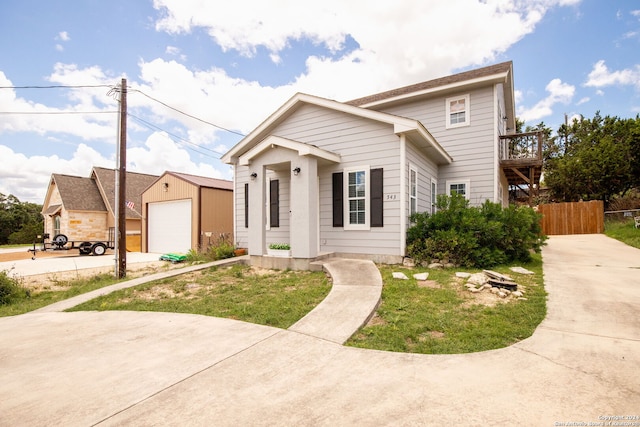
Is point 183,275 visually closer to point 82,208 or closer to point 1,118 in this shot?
point 1,118

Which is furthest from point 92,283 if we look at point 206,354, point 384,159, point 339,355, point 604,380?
point 604,380

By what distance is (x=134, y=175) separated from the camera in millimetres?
20266

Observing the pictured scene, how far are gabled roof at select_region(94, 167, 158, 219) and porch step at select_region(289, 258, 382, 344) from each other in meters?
16.4

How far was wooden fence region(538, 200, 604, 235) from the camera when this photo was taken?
52.4 feet

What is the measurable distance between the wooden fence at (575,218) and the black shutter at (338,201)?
13409 mm

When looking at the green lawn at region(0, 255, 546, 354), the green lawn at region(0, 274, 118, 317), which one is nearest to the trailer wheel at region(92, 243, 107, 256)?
the green lawn at region(0, 274, 118, 317)

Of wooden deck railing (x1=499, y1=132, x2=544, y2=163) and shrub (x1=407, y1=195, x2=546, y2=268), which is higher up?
wooden deck railing (x1=499, y1=132, x2=544, y2=163)

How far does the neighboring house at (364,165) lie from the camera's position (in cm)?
742

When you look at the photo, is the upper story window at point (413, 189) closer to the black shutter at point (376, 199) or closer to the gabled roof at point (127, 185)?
the black shutter at point (376, 199)

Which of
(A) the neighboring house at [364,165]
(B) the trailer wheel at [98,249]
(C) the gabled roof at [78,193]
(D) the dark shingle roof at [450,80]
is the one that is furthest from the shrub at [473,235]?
(C) the gabled roof at [78,193]

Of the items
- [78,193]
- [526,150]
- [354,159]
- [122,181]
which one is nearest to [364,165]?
[354,159]

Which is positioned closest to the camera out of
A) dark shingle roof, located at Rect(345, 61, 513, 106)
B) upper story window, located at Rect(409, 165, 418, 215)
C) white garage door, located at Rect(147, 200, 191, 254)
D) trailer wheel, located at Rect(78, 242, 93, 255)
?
upper story window, located at Rect(409, 165, 418, 215)

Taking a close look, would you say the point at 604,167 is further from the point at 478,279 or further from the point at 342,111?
the point at 478,279

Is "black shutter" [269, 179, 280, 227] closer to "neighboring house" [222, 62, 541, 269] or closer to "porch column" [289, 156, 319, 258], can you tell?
"neighboring house" [222, 62, 541, 269]
